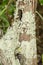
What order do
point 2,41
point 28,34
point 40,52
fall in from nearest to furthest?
point 28,34 → point 2,41 → point 40,52

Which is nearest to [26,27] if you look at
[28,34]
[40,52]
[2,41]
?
[28,34]

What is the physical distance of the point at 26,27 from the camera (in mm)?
1063

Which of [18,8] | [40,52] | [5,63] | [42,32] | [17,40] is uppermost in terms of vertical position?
[18,8]

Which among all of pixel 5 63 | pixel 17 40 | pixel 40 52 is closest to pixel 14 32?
pixel 17 40

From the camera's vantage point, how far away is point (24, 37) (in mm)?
1041

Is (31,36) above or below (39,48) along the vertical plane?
above

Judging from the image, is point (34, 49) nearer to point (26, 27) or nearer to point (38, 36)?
point (26, 27)

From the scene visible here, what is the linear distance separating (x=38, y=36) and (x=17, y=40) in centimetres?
76

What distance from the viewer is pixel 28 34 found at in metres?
1.05

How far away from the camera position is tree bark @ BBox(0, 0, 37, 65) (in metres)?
1.05

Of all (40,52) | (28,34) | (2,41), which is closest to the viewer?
(28,34)

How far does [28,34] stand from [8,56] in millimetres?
156

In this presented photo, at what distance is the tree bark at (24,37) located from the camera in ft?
3.43

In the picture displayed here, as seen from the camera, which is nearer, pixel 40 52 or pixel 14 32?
pixel 14 32
